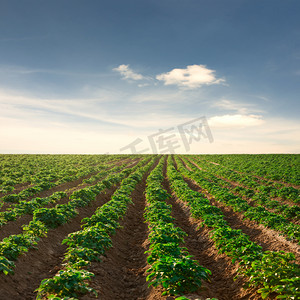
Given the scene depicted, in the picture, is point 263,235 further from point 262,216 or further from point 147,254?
point 147,254

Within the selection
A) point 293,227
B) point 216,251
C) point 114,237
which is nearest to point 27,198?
point 114,237

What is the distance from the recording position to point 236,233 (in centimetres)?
844

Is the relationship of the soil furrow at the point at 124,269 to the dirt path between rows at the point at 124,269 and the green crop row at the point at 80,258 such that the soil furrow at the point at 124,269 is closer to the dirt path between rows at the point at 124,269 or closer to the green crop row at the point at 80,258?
the dirt path between rows at the point at 124,269

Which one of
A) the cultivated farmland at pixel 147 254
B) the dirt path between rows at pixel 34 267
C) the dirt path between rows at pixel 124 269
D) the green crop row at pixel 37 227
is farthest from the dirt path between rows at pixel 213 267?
the green crop row at pixel 37 227

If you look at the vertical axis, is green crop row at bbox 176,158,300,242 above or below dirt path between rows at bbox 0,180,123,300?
below

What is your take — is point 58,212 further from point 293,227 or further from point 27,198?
point 293,227

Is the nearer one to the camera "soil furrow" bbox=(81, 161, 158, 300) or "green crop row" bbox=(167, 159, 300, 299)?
"green crop row" bbox=(167, 159, 300, 299)

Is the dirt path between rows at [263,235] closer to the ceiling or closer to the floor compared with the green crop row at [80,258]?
closer to the floor

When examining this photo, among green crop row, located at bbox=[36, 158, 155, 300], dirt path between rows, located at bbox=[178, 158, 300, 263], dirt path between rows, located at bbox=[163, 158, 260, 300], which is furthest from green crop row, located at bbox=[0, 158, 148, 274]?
dirt path between rows, located at bbox=[178, 158, 300, 263]

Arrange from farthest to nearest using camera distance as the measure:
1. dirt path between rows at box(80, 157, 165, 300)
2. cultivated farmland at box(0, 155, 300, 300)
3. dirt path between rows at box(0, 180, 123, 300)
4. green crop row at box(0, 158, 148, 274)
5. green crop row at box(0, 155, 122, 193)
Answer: green crop row at box(0, 155, 122, 193)
green crop row at box(0, 158, 148, 274)
dirt path between rows at box(80, 157, 165, 300)
dirt path between rows at box(0, 180, 123, 300)
cultivated farmland at box(0, 155, 300, 300)

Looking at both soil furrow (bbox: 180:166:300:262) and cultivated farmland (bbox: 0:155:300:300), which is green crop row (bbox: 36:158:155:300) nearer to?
cultivated farmland (bbox: 0:155:300:300)

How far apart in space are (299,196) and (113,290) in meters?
15.1

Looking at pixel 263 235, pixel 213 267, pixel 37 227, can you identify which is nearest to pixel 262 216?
pixel 263 235

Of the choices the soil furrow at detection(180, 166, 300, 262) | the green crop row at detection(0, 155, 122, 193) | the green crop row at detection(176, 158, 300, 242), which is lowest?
the soil furrow at detection(180, 166, 300, 262)
